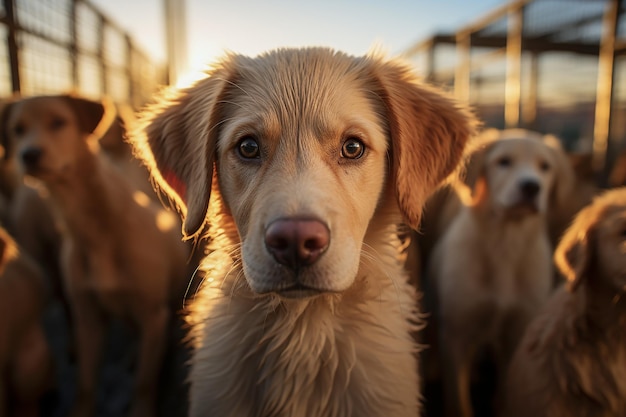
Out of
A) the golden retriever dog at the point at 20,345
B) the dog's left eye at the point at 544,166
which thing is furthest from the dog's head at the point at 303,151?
the dog's left eye at the point at 544,166

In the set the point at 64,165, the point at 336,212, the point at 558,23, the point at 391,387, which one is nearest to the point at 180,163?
the point at 336,212

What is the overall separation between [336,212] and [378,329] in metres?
0.72

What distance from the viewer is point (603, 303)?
209 cm

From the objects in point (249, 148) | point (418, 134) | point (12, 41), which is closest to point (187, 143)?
point (249, 148)

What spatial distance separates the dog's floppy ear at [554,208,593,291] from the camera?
2.11 meters

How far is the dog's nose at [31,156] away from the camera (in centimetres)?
302

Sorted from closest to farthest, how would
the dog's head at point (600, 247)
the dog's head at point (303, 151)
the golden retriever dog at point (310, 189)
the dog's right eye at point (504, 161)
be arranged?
the dog's head at point (303, 151), the golden retriever dog at point (310, 189), the dog's head at point (600, 247), the dog's right eye at point (504, 161)

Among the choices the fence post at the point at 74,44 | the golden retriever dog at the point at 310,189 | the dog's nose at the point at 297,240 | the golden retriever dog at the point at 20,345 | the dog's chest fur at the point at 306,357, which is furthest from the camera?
the fence post at the point at 74,44

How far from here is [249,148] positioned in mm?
1742

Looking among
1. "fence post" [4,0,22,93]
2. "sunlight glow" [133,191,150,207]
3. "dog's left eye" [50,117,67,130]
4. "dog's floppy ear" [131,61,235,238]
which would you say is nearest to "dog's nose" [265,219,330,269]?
"dog's floppy ear" [131,61,235,238]

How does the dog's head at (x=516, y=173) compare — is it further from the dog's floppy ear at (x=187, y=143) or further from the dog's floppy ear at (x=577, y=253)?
the dog's floppy ear at (x=187, y=143)

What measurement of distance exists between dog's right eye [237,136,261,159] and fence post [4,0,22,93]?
327cm

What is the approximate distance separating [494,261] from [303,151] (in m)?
2.20

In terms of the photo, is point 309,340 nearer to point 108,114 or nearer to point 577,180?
point 108,114
